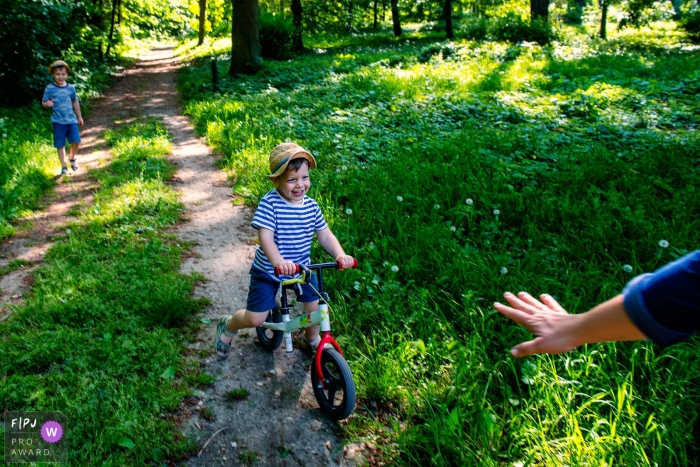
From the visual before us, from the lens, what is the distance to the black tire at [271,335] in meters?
3.67

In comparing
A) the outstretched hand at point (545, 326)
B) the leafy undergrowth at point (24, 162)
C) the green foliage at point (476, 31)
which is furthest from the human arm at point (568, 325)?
the green foliage at point (476, 31)

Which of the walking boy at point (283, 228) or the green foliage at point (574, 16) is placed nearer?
the walking boy at point (283, 228)

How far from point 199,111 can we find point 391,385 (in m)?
9.83

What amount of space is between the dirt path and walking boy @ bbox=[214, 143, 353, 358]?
1.44 ft

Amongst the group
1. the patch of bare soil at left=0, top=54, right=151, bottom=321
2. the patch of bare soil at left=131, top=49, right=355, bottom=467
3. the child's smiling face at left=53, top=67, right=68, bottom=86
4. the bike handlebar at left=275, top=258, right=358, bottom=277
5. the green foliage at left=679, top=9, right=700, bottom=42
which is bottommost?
the patch of bare soil at left=131, top=49, right=355, bottom=467

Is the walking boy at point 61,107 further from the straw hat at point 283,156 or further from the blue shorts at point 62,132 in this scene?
the straw hat at point 283,156

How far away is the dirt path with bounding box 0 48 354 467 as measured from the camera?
2855mm

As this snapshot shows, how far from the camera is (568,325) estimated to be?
1.47 meters

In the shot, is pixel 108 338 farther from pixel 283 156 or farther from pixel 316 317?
pixel 283 156

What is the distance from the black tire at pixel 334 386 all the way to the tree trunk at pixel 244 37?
1406 centimetres

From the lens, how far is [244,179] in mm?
7145

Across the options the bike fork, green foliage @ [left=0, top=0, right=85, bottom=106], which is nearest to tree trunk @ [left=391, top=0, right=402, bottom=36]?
green foliage @ [left=0, top=0, right=85, bottom=106]

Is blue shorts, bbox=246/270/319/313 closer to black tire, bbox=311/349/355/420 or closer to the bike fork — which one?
the bike fork

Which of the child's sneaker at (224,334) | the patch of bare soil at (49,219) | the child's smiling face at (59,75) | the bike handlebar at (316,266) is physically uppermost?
the child's smiling face at (59,75)
